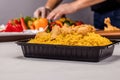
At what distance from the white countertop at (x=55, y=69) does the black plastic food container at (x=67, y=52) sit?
0.05 ft

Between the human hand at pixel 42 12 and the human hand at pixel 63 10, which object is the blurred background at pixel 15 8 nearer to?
the human hand at pixel 42 12

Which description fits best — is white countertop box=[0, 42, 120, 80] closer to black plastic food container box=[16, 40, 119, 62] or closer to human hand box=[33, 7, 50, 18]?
black plastic food container box=[16, 40, 119, 62]

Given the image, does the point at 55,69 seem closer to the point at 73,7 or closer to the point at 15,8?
→ the point at 73,7

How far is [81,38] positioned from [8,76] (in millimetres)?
265

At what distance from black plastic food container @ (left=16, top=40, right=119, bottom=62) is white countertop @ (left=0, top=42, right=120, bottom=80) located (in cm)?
2

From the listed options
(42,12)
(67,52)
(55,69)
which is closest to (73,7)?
(42,12)

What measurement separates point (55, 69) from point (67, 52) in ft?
0.37

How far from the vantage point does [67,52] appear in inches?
34.2

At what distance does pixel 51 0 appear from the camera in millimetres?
3094

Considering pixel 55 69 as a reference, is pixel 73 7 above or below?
above

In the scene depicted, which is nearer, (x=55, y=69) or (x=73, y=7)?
(x=55, y=69)

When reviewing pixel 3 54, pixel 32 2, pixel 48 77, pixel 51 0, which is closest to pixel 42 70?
pixel 48 77

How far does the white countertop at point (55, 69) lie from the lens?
0.68 metres

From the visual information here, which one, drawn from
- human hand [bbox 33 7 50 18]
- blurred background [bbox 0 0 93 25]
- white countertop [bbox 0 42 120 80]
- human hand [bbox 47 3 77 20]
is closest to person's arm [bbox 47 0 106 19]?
human hand [bbox 47 3 77 20]
